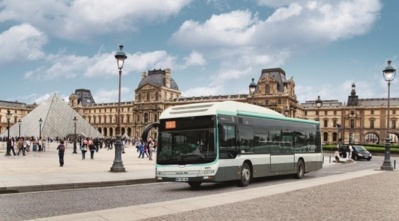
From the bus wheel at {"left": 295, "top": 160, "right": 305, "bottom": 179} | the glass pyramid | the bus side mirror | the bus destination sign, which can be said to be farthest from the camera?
the glass pyramid

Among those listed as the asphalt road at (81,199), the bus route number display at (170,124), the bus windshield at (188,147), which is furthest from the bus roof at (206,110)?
the asphalt road at (81,199)

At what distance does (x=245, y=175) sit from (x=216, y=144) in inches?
81.8

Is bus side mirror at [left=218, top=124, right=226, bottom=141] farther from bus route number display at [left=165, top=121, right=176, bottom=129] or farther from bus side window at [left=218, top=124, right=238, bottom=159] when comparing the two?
bus route number display at [left=165, top=121, right=176, bottom=129]

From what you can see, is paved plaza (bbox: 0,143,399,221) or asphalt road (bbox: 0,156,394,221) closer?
paved plaza (bbox: 0,143,399,221)

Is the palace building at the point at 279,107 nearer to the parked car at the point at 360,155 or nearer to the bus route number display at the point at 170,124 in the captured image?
the parked car at the point at 360,155

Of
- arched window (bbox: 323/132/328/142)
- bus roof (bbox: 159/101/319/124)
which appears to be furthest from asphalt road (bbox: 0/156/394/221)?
arched window (bbox: 323/132/328/142)

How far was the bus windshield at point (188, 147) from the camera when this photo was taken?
42.9 ft

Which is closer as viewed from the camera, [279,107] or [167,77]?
[279,107]

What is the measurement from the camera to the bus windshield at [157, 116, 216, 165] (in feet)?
42.9

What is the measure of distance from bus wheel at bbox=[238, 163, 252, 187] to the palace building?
259 ft

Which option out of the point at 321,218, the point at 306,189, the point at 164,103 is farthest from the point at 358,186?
the point at 164,103

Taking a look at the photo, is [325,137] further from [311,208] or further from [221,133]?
[311,208]

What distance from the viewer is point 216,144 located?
13.1 metres

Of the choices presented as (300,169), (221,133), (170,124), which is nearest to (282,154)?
(300,169)
